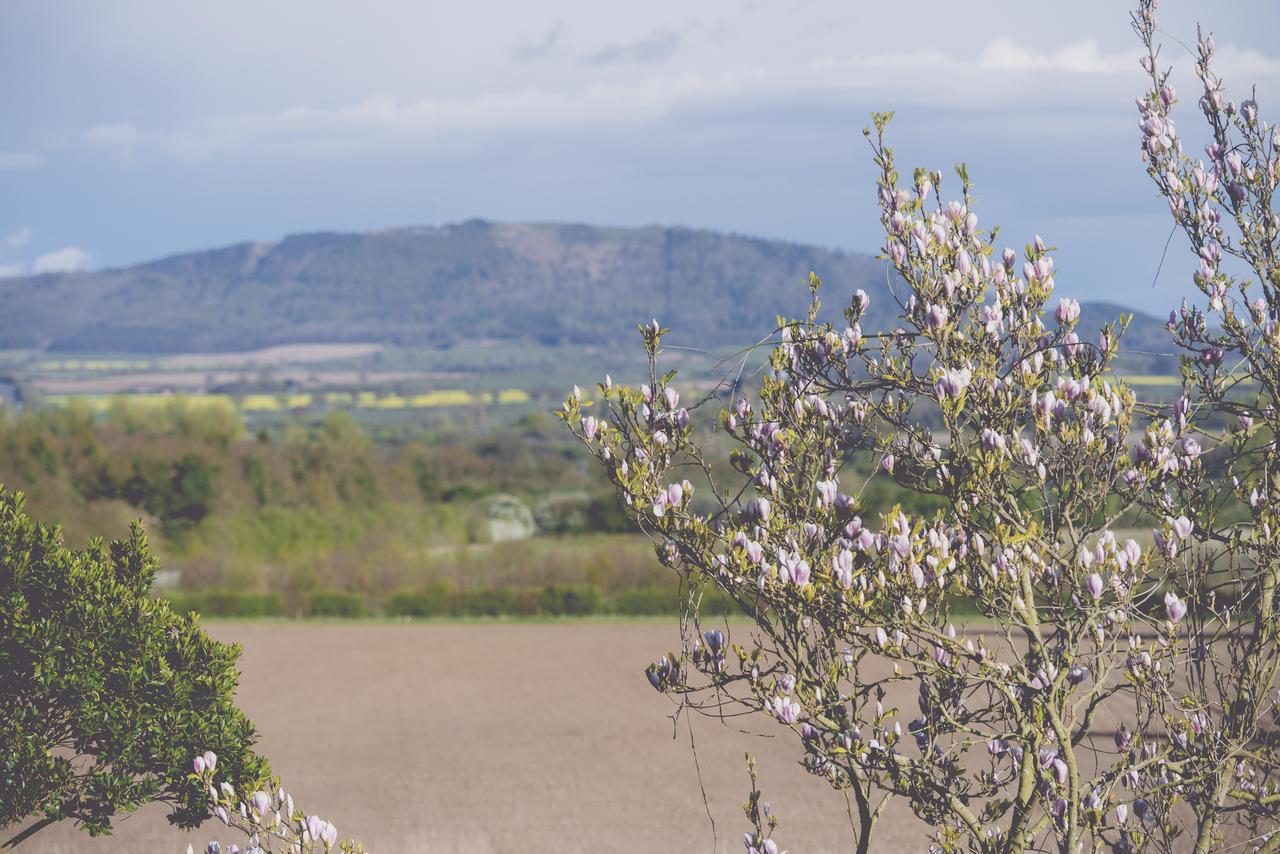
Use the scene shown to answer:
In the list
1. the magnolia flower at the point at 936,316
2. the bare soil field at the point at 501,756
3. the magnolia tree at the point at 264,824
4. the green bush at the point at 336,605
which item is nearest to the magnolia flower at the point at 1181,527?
the magnolia flower at the point at 936,316

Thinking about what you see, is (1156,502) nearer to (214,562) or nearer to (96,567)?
(96,567)

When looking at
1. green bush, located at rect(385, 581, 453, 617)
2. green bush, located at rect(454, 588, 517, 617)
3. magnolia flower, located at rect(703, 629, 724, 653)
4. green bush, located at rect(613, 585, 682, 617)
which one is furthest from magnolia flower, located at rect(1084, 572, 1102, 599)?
green bush, located at rect(385, 581, 453, 617)

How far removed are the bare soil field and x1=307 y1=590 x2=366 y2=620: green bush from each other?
3.48 m

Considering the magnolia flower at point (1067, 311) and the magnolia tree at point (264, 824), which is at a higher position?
the magnolia flower at point (1067, 311)

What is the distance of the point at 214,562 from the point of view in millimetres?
Result: 31641

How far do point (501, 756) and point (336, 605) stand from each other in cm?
1413

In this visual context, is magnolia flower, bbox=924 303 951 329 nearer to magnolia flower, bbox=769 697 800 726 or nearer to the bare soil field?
magnolia flower, bbox=769 697 800 726

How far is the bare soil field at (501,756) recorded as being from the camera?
12938mm

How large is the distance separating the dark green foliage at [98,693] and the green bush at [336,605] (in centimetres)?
2224

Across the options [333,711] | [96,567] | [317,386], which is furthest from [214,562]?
[317,386]

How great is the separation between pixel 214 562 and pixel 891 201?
96.0ft

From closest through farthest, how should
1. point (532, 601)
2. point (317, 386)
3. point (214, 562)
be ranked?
point (532, 601) < point (214, 562) < point (317, 386)

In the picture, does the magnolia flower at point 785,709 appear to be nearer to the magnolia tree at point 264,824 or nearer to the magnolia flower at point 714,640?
the magnolia flower at point 714,640

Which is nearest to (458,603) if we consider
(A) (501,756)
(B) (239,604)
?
(B) (239,604)
